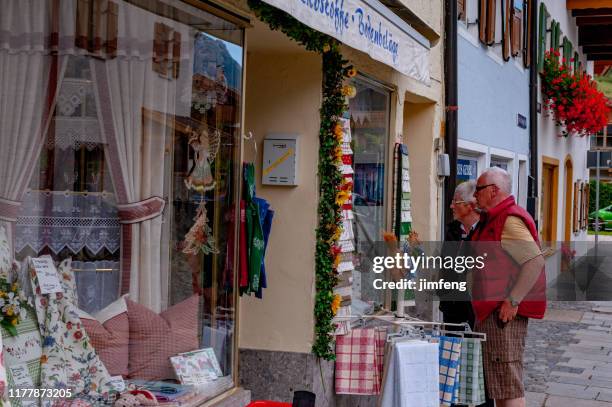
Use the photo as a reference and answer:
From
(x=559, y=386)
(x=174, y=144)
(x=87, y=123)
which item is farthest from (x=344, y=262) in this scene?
(x=559, y=386)

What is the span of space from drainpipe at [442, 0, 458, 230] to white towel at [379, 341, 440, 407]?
4.42 metres

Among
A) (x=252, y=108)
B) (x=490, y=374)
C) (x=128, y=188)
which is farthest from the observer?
(x=252, y=108)

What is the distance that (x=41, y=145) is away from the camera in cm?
420

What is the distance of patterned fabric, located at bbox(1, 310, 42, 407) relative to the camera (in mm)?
3826

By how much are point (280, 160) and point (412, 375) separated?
169cm

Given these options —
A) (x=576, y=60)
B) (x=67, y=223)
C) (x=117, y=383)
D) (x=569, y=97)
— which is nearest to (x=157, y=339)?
(x=117, y=383)

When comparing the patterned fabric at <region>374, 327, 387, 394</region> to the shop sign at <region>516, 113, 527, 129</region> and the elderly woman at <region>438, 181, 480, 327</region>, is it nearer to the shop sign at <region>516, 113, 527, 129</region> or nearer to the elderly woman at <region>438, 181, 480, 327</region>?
the elderly woman at <region>438, 181, 480, 327</region>

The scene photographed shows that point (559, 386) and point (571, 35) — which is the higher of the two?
point (571, 35)

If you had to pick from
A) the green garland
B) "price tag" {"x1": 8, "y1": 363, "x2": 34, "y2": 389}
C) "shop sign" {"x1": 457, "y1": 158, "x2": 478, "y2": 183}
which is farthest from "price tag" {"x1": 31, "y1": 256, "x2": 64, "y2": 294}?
"shop sign" {"x1": 457, "y1": 158, "x2": 478, "y2": 183}

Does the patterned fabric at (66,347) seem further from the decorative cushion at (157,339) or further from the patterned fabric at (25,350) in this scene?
the decorative cushion at (157,339)

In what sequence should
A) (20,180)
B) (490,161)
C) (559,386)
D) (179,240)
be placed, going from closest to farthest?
1. (20,180)
2. (179,240)
3. (559,386)
4. (490,161)

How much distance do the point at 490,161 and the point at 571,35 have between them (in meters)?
10.7

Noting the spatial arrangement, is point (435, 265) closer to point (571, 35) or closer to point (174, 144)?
point (174, 144)

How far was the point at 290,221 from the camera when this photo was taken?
598cm
